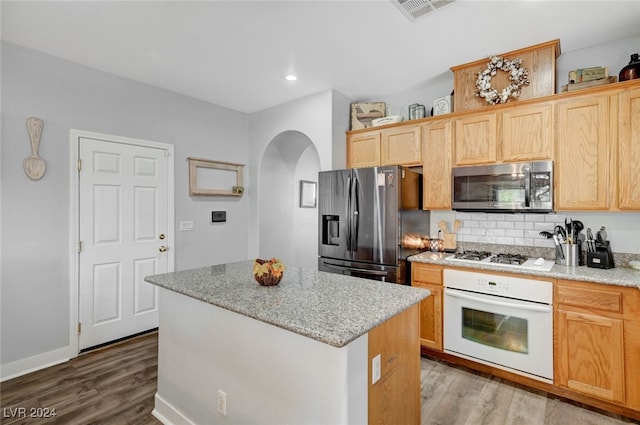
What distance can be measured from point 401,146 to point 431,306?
163 cm

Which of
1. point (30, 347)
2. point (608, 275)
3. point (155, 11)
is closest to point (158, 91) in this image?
point (155, 11)

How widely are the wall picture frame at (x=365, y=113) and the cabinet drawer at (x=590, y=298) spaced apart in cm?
245

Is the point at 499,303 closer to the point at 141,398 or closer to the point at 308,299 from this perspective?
the point at 308,299

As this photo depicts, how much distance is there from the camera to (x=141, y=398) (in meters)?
2.29

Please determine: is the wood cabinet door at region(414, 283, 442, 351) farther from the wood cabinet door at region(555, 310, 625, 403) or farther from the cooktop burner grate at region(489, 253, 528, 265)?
the wood cabinet door at region(555, 310, 625, 403)

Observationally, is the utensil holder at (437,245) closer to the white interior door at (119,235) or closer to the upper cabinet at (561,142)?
the upper cabinet at (561,142)

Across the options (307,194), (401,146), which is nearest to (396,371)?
(401,146)

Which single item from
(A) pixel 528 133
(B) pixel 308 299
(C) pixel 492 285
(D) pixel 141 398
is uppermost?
(A) pixel 528 133

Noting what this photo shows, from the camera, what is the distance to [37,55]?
2.73 metres

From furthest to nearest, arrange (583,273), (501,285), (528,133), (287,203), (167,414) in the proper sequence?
(287,203)
(528,133)
(501,285)
(583,273)
(167,414)

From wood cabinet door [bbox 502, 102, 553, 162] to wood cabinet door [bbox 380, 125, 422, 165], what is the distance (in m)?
0.78

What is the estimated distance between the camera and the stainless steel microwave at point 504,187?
255cm

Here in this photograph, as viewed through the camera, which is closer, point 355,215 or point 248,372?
point 248,372

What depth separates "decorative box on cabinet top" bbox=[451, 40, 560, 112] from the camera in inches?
104
